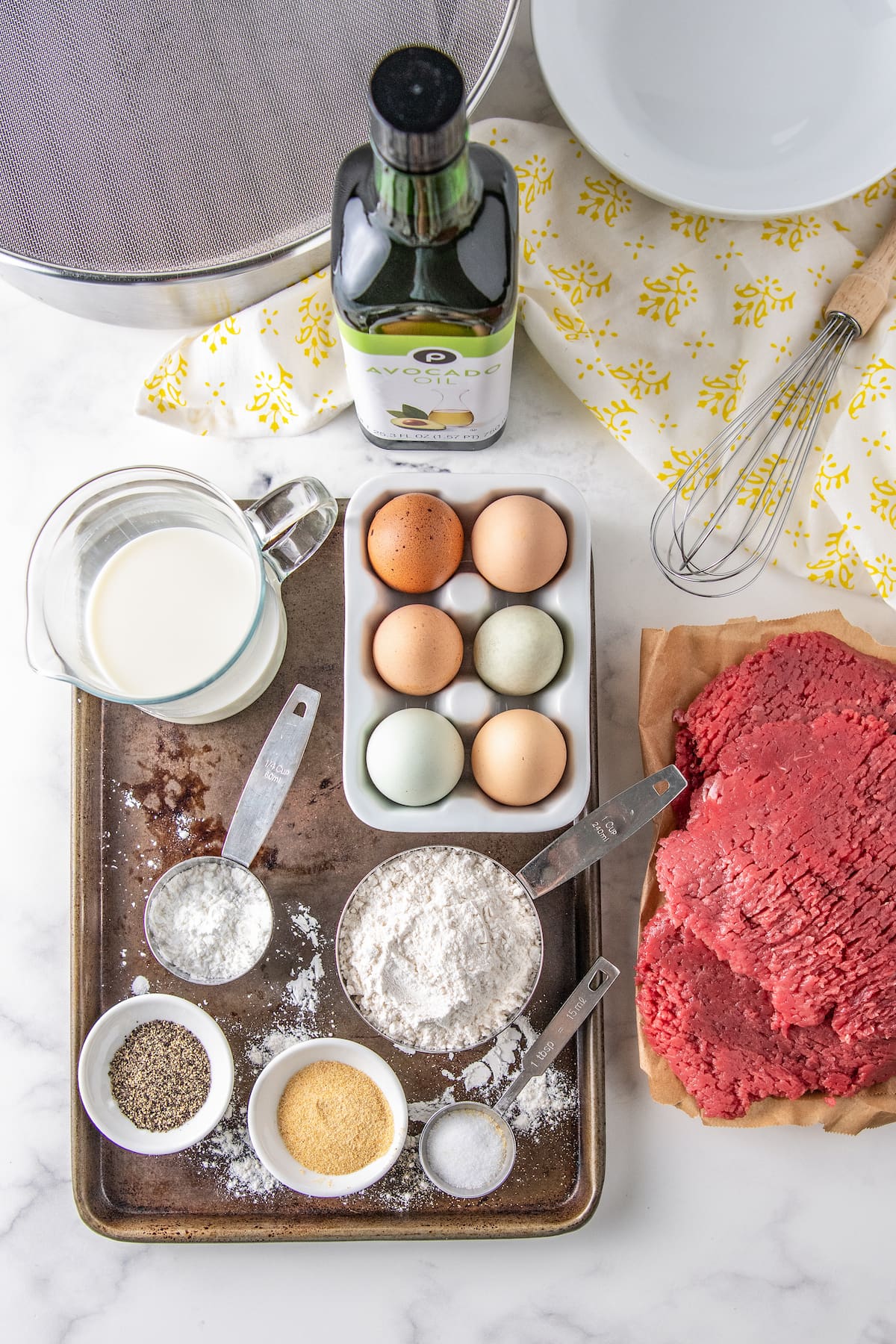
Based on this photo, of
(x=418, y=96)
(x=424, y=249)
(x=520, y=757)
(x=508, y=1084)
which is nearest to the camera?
(x=418, y=96)

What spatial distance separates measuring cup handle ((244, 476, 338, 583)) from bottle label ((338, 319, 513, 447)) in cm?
11

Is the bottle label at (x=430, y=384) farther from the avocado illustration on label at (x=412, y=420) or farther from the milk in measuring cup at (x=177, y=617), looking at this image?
the milk in measuring cup at (x=177, y=617)

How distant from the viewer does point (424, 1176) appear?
3.41 feet

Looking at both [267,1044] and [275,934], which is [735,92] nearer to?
[275,934]

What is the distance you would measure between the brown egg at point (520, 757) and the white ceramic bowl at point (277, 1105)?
0.96 ft

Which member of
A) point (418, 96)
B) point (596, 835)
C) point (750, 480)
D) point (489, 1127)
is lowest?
point (489, 1127)

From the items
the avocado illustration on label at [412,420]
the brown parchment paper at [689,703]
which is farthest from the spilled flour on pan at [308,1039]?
the avocado illustration on label at [412,420]

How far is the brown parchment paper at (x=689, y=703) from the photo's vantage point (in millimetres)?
1033

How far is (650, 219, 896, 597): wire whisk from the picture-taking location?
3.63 ft

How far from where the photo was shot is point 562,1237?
1.11m

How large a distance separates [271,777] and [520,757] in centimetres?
27

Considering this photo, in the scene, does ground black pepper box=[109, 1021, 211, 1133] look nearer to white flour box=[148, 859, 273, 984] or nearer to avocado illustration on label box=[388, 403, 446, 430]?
white flour box=[148, 859, 273, 984]

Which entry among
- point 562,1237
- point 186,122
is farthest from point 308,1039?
point 186,122

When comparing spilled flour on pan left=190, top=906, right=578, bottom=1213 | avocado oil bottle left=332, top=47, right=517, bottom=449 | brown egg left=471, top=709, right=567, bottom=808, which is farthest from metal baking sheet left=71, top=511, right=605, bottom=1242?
avocado oil bottle left=332, top=47, right=517, bottom=449
